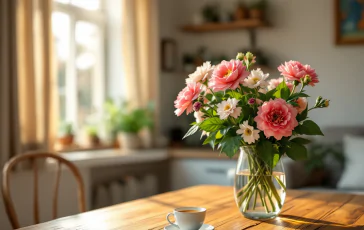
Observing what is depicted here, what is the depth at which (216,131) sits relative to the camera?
1.77 metres

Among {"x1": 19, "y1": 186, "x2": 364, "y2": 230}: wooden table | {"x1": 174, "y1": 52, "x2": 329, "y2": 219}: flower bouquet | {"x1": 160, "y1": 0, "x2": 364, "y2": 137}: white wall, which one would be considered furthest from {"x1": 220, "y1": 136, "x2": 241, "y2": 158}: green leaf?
{"x1": 160, "y1": 0, "x2": 364, "y2": 137}: white wall

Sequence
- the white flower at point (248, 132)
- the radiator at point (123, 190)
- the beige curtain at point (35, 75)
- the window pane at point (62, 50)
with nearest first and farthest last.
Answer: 1. the white flower at point (248, 132)
2. the beige curtain at point (35, 75)
3. the radiator at point (123, 190)
4. the window pane at point (62, 50)

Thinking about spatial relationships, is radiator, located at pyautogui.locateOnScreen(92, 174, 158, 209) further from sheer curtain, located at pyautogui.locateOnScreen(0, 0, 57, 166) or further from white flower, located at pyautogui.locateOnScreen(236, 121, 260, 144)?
white flower, located at pyautogui.locateOnScreen(236, 121, 260, 144)

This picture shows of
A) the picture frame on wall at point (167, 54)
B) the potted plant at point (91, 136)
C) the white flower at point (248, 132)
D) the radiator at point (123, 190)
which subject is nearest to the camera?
the white flower at point (248, 132)

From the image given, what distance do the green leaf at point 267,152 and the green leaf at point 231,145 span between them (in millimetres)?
72

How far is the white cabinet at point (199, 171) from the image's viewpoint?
14.0 feet

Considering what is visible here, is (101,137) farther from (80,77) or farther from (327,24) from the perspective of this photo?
(327,24)

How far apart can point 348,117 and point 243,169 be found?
294 cm

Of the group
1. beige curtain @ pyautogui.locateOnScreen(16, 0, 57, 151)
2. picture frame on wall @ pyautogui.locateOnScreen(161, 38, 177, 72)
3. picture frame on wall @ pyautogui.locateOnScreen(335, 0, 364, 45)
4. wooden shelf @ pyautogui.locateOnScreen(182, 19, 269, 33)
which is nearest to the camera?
beige curtain @ pyautogui.locateOnScreen(16, 0, 57, 151)

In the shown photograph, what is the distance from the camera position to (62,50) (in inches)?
164

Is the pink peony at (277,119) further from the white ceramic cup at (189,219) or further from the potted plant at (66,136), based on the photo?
the potted plant at (66,136)

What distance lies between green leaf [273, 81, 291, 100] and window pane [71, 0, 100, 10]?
2.81 meters

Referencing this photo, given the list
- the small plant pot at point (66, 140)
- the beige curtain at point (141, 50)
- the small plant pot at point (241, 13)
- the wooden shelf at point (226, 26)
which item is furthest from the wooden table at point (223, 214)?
the small plant pot at point (241, 13)

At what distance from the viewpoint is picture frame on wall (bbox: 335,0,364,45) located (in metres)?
4.41
